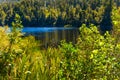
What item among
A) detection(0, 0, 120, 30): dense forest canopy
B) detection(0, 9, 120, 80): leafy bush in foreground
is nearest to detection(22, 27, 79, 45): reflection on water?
detection(0, 9, 120, 80): leafy bush in foreground

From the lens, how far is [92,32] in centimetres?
833

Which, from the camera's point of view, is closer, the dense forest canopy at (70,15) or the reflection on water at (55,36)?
the reflection on water at (55,36)

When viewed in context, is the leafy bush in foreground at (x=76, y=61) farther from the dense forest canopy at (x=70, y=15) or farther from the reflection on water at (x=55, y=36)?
the dense forest canopy at (x=70, y=15)

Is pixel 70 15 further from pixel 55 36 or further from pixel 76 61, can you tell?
pixel 76 61

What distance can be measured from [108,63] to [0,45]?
8.60 ft

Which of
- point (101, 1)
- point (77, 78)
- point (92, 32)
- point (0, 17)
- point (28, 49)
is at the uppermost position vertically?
point (92, 32)

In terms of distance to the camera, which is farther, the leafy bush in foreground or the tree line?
the tree line

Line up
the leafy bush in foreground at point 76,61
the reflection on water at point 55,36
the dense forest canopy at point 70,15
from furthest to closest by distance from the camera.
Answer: the dense forest canopy at point 70,15 → the reflection on water at point 55,36 → the leafy bush in foreground at point 76,61

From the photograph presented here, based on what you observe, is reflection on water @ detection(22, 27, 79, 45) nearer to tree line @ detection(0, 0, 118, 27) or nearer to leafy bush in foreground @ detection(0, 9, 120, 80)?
leafy bush in foreground @ detection(0, 9, 120, 80)

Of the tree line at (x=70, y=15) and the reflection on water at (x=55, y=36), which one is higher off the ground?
the reflection on water at (x=55, y=36)

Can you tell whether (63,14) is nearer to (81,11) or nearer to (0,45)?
(81,11)

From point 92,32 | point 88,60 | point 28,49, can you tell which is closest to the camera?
point 88,60

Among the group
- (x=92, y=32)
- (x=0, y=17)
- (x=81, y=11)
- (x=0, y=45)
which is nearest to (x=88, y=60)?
(x=92, y=32)

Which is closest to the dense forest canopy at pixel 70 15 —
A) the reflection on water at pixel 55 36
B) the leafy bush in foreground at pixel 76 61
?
the reflection on water at pixel 55 36
